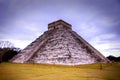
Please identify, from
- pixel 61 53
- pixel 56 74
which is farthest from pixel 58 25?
pixel 56 74

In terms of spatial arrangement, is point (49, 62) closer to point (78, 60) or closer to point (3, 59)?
point (78, 60)

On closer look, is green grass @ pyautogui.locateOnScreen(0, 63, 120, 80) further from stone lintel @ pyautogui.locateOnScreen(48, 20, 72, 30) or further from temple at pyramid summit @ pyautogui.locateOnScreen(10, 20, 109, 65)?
stone lintel @ pyautogui.locateOnScreen(48, 20, 72, 30)

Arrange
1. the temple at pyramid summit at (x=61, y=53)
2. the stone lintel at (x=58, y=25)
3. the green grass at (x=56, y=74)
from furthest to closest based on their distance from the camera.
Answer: the stone lintel at (x=58, y=25)
the temple at pyramid summit at (x=61, y=53)
the green grass at (x=56, y=74)

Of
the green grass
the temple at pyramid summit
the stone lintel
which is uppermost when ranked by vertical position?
the stone lintel

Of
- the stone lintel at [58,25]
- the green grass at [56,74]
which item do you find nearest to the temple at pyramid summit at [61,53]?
the stone lintel at [58,25]

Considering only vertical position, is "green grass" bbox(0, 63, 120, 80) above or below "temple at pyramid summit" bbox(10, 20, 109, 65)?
below

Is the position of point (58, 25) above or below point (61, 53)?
above

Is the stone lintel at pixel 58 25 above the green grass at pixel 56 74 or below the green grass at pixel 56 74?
above

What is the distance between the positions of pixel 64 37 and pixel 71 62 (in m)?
7.40

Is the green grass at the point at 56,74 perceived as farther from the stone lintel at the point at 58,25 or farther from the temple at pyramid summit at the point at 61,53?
the stone lintel at the point at 58,25

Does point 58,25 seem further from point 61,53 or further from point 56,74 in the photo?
point 56,74

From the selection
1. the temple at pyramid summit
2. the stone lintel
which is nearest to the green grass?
the temple at pyramid summit

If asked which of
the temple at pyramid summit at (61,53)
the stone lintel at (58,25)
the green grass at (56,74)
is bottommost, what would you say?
the green grass at (56,74)

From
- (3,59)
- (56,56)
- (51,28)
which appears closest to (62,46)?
(56,56)
